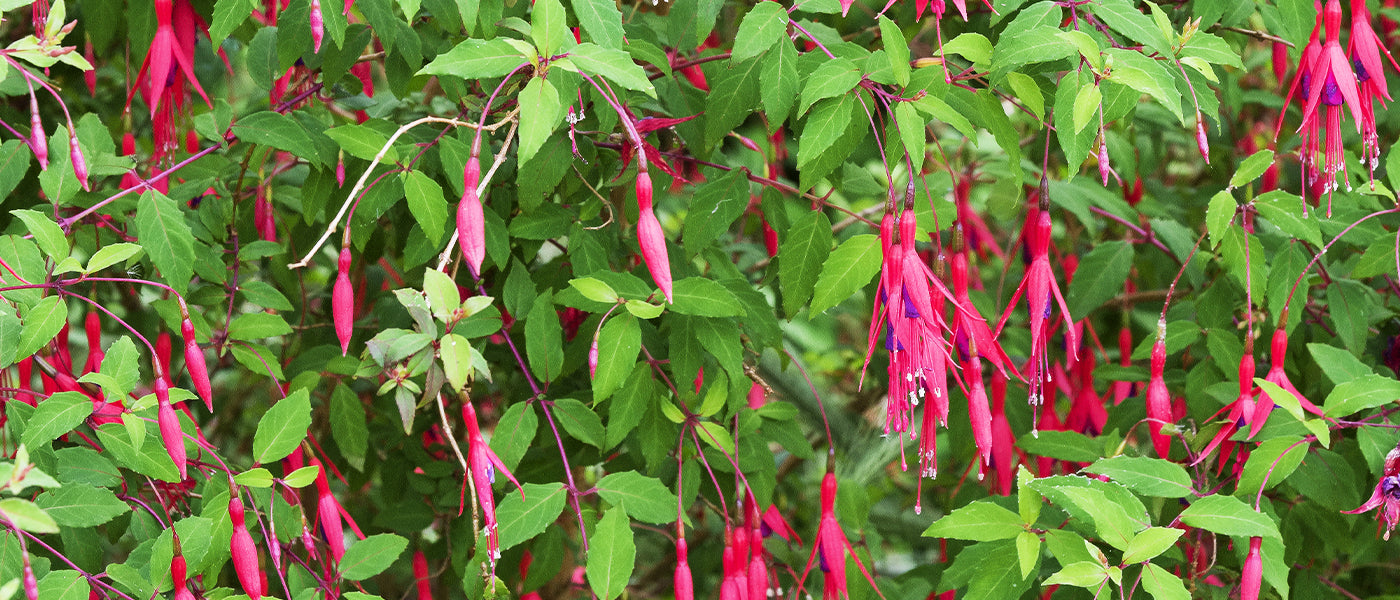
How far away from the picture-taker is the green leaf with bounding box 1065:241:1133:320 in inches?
51.8

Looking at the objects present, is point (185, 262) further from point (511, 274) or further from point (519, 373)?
point (519, 373)

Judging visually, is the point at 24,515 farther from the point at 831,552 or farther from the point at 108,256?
the point at 831,552

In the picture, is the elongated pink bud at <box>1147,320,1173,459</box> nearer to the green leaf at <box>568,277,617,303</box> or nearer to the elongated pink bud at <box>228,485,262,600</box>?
the green leaf at <box>568,277,617,303</box>

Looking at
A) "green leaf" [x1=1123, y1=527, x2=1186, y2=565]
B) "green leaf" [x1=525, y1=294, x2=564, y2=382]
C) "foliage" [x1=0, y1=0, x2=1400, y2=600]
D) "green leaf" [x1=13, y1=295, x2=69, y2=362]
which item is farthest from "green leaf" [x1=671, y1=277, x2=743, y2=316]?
"green leaf" [x1=13, y1=295, x2=69, y2=362]

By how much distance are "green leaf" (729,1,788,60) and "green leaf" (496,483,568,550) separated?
1.25 feet

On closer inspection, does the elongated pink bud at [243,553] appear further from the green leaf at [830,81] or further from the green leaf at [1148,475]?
the green leaf at [1148,475]

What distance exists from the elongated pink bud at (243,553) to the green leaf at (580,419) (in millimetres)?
309

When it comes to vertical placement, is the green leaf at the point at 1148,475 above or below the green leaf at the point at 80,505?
below

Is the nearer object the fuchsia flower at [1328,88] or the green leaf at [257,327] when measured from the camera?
the fuchsia flower at [1328,88]

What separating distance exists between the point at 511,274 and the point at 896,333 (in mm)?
443

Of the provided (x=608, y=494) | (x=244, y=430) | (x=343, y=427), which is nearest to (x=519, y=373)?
(x=343, y=427)

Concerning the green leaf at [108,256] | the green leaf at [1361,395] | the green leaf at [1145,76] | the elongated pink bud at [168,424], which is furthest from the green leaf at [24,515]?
the green leaf at [1361,395]

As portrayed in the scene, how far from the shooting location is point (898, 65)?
85cm

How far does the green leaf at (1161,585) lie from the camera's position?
834mm
